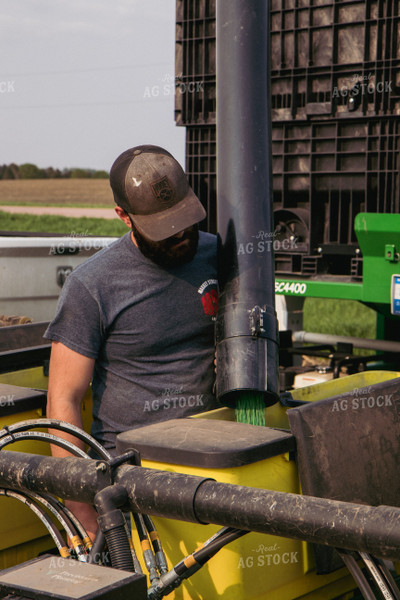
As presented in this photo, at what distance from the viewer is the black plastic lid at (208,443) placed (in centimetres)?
201

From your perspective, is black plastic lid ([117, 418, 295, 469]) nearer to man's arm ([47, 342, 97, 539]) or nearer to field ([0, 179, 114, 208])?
man's arm ([47, 342, 97, 539])

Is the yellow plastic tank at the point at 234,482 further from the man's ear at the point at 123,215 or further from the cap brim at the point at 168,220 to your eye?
the man's ear at the point at 123,215

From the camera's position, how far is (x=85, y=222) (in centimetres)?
2706

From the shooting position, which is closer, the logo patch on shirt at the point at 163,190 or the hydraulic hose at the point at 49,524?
the hydraulic hose at the point at 49,524

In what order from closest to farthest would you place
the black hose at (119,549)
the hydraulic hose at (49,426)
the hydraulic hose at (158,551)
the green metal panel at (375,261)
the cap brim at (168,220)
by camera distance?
the black hose at (119,549) < the hydraulic hose at (158,551) < the hydraulic hose at (49,426) < the cap brim at (168,220) < the green metal panel at (375,261)

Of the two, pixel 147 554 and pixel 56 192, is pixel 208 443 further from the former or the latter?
pixel 56 192

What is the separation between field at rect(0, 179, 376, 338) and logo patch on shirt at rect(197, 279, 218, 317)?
366 cm

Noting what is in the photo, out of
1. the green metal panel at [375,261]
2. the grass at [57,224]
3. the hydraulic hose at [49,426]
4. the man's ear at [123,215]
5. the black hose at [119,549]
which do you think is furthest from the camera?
the grass at [57,224]

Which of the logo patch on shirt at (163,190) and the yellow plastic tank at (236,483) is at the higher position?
the logo patch on shirt at (163,190)

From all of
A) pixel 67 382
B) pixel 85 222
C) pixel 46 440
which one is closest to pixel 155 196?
pixel 67 382

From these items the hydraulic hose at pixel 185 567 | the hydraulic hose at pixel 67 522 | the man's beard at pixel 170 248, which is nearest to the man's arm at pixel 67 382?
the man's beard at pixel 170 248

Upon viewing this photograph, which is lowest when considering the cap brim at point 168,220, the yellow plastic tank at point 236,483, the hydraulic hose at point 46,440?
the yellow plastic tank at point 236,483

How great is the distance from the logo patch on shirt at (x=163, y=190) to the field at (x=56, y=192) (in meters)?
33.7

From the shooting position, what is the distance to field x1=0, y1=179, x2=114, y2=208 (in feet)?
127
